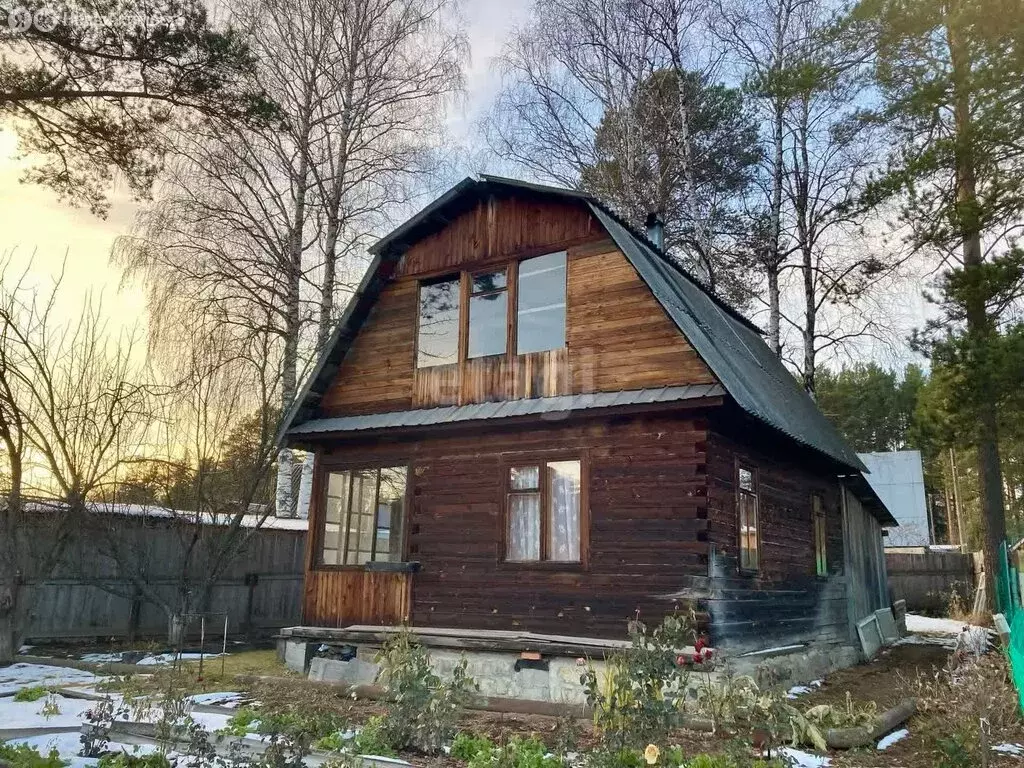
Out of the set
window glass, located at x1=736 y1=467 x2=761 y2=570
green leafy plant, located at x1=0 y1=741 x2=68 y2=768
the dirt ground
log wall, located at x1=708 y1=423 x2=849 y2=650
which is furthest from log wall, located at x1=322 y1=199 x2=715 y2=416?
green leafy plant, located at x1=0 y1=741 x2=68 y2=768

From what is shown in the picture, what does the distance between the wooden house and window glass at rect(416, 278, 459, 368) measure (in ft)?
0.10

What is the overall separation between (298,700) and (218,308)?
9.65m

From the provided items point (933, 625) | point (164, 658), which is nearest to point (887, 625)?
point (933, 625)

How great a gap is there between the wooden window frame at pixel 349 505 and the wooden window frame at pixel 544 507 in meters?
1.53

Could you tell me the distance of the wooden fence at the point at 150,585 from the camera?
13086mm

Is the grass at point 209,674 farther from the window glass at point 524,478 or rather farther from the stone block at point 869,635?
the stone block at point 869,635

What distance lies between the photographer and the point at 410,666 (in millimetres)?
6477

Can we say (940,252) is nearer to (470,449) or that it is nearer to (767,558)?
(767,558)

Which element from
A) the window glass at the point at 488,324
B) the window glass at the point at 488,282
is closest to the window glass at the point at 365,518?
the window glass at the point at 488,324

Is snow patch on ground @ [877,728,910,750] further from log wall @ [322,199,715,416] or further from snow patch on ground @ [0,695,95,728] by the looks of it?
snow patch on ground @ [0,695,95,728]

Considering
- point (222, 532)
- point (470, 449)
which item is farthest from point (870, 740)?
point (222, 532)

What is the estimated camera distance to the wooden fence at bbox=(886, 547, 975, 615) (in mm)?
24781

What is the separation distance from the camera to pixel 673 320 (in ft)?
30.3

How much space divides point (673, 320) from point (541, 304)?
7.36 ft
